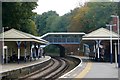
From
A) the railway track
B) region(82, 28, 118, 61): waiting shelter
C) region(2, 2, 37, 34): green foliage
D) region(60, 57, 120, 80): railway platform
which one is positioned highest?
region(2, 2, 37, 34): green foliage

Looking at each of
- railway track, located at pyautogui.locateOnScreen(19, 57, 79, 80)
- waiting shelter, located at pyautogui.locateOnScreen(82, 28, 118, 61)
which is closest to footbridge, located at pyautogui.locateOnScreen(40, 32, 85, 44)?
waiting shelter, located at pyautogui.locateOnScreen(82, 28, 118, 61)

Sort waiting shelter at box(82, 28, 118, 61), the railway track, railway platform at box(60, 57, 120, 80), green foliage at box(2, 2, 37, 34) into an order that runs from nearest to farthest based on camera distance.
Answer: railway platform at box(60, 57, 120, 80)
the railway track
green foliage at box(2, 2, 37, 34)
waiting shelter at box(82, 28, 118, 61)

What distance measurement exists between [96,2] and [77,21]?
6.55m

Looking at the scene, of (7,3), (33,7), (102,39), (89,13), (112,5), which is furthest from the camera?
(89,13)

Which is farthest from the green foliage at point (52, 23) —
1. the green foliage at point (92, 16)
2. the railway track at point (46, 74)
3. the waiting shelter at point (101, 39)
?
the railway track at point (46, 74)

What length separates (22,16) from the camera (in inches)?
1507

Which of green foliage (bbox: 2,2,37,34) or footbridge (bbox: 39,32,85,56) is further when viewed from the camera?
footbridge (bbox: 39,32,85,56)

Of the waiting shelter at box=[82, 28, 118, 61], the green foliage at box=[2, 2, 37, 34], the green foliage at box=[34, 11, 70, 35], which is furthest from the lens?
the green foliage at box=[34, 11, 70, 35]

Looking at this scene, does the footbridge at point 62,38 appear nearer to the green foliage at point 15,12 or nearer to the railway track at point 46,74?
the green foliage at point 15,12

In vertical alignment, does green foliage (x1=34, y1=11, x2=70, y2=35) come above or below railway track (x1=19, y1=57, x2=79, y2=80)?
above

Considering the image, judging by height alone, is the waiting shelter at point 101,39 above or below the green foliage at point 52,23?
below

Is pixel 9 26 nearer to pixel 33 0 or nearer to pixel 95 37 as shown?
pixel 33 0

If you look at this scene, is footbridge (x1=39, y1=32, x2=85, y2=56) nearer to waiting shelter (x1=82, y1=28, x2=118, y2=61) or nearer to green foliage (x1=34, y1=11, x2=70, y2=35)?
green foliage (x1=34, y1=11, x2=70, y2=35)

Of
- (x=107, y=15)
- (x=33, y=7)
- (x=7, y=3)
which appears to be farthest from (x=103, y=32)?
(x=107, y=15)
